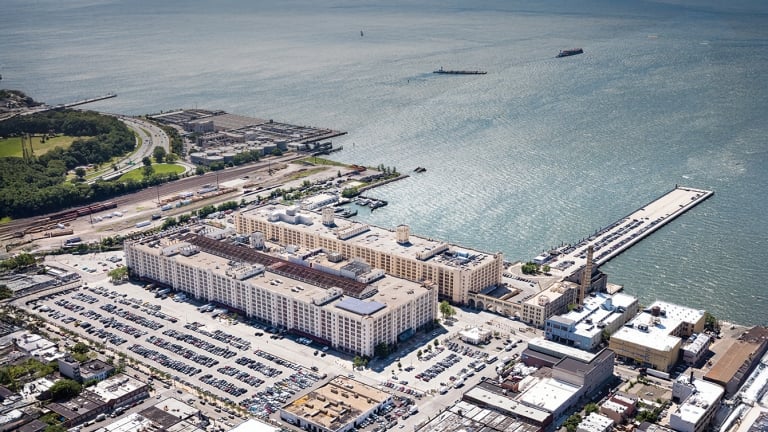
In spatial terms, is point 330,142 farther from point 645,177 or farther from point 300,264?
point 300,264

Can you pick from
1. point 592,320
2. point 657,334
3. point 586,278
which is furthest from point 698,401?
point 586,278

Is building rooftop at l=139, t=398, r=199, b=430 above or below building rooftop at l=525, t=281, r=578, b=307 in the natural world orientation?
below

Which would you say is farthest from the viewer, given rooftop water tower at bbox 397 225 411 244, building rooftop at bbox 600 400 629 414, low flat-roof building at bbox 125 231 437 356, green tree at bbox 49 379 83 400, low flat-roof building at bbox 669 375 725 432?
rooftop water tower at bbox 397 225 411 244

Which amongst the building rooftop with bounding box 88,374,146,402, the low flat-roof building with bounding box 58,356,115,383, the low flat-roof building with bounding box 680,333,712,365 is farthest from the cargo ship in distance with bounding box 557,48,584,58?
the building rooftop with bounding box 88,374,146,402

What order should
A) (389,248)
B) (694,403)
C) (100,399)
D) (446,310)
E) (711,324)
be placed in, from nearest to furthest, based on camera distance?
(694,403)
(100,399)
(711,324)
(446,310)
(389,248)

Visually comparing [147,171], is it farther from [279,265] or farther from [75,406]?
[75,406]

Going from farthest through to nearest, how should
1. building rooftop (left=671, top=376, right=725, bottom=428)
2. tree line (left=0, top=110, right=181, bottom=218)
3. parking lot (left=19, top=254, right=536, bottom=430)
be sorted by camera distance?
1. tree line (left=0, top=110, right=181, bottom=218)
2. parking lot (left=19, top=254, right=536, bottom=430)
3. building rooftop (left=671, top=376, right=725, bottom=428)

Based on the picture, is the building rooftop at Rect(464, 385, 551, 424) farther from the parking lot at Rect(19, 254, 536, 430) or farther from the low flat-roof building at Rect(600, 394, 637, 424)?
the low flat-roof building at Rect(600, 394, 637, 424)

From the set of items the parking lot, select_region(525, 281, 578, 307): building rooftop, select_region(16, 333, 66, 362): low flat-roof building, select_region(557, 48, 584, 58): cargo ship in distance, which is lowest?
the parking lot
